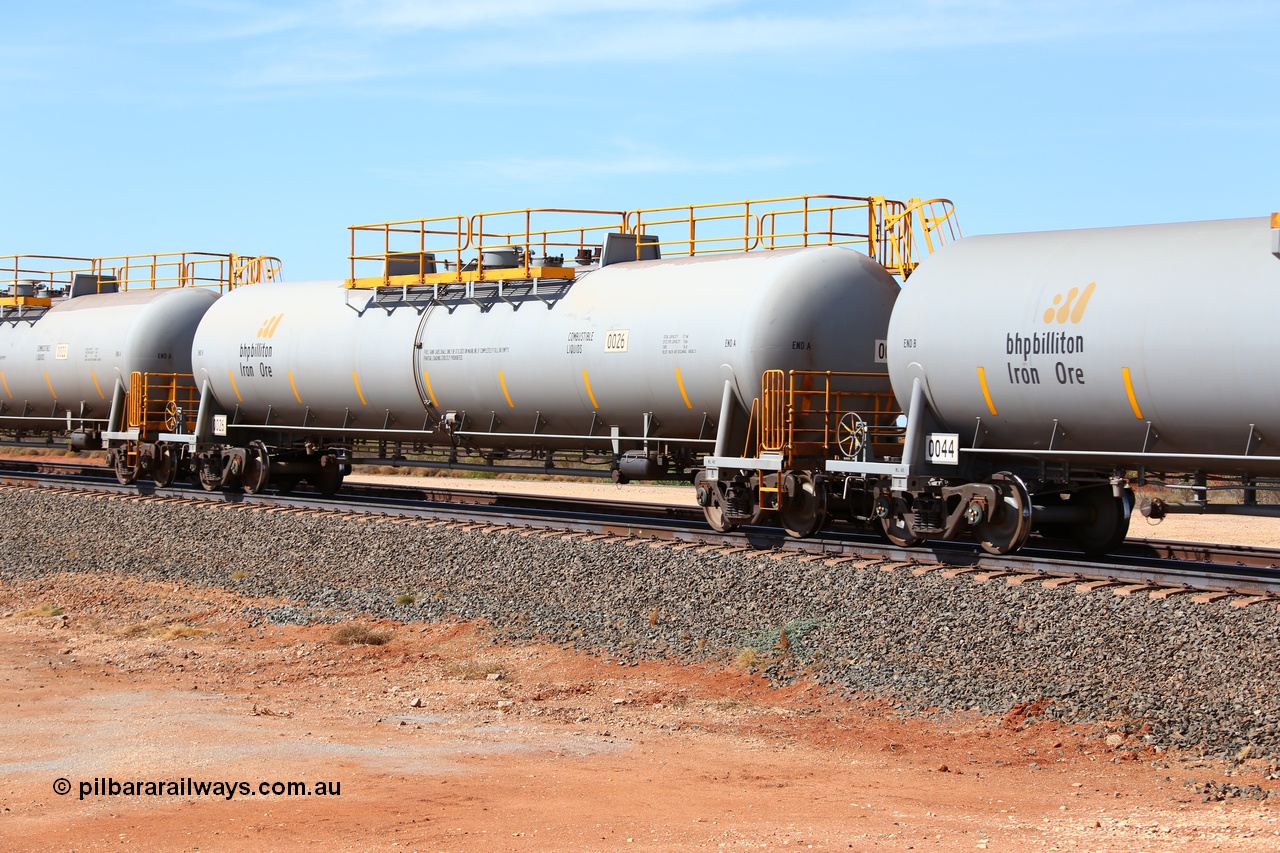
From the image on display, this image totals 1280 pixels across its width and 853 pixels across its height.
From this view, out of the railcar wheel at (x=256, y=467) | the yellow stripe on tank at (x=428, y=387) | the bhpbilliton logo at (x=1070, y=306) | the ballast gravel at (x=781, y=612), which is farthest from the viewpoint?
the railcar wheel at (x=256, y=467)

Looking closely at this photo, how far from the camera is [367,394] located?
2161cm

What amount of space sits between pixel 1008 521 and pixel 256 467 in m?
14.5

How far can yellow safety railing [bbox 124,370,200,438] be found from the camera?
25516 millimetres

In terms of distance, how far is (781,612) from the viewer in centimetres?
1380

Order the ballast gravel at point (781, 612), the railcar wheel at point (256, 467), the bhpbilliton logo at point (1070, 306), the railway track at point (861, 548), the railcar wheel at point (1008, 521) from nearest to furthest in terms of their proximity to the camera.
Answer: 1. the ballast gravel at point (781, 612)
2. the railway track at point (861, 548)
3. the bhpbilliton logo at point (1070, 306)
4. the railcar wheel at point (1008, 521)
5. the railcar wheel at point (256, 467)

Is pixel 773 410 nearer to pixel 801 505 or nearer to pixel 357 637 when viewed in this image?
pixel 801 505

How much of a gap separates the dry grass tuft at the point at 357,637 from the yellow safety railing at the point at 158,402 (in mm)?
11558

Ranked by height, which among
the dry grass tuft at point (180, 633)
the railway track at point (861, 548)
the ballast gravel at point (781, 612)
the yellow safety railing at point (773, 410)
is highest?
the yellow safety railing at point (773, 410)

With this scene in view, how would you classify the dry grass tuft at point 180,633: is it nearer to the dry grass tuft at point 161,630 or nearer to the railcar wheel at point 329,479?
the dry grass tuft at point 161,630

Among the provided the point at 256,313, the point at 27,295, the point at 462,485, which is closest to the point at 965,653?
the point at 256,313

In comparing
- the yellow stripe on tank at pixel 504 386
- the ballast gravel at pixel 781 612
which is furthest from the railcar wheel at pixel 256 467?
the yellow stripe on tank at pixel 504 386

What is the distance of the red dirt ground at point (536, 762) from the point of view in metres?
7.96

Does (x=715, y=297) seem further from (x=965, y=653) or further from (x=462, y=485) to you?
(x=462, y=485)

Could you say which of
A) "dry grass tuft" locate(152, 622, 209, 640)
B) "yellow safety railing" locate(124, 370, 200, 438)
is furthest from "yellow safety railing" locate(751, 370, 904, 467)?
"yellow safety railing" locate(124, 370, 200, 438)
